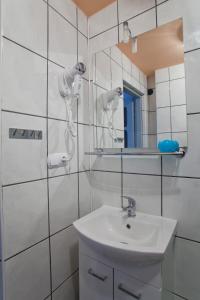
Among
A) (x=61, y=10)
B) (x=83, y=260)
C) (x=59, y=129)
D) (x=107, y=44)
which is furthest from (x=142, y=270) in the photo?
(x=61, y=10)

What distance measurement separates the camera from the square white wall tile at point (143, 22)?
1001 mm

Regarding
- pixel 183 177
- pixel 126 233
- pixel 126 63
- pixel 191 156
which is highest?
pixel 126 63

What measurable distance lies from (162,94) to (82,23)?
0.78 m

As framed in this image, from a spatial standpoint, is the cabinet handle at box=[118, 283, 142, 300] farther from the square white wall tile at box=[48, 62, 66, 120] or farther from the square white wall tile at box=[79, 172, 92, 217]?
the square white wall tile at box=[48, 62, 66, 120]

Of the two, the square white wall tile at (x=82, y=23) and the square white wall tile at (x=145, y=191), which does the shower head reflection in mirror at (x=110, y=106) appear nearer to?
the square white wall tile at (x=145, y=191)

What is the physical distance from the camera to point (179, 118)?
3.00ft

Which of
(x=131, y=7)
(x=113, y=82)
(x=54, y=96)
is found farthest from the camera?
(x=113, y=82)

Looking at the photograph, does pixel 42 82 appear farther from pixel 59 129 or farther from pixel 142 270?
pixel 142 270

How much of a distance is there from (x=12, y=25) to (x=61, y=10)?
42 centimetres

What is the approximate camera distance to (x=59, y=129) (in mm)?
1006

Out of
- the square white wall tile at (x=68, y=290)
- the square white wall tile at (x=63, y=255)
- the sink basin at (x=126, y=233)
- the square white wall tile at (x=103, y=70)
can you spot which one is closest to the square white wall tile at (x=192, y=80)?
the square white wall tile at (x=103, y=70)

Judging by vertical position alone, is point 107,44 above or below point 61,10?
below

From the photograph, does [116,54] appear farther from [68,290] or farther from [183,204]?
[68,290]

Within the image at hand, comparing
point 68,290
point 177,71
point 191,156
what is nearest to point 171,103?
point 177,71
